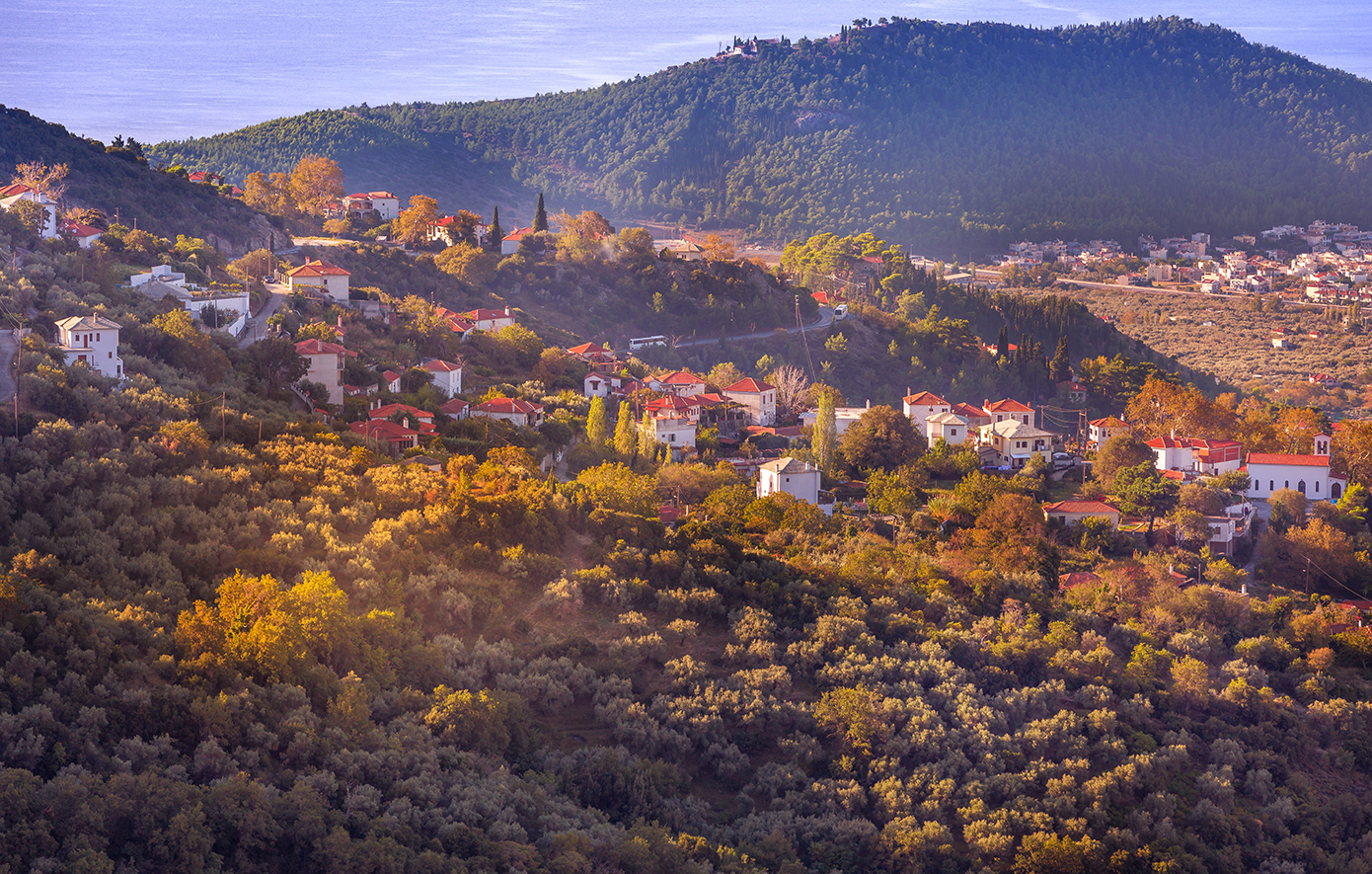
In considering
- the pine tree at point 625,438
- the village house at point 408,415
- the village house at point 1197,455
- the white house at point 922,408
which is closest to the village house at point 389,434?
the village house at point 408,415

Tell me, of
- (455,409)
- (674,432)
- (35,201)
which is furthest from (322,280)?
(674,432)

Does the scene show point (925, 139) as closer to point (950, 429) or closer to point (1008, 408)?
point (1008, 408)

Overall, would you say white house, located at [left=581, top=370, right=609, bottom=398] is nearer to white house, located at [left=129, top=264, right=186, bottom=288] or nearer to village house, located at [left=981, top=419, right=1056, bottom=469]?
village house, located at [left=981, top=419, right=1056, bottom=469]

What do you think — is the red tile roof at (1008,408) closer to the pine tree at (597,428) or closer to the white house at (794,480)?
the white house at (794,480)

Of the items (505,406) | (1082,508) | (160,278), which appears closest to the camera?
(1082,508)

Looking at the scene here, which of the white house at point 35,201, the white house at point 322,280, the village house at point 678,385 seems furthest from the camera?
the white house at point 322,280

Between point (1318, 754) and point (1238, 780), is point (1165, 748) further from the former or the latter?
point (1318, 754)
